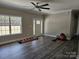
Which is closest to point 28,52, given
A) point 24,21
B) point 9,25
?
point 9,25

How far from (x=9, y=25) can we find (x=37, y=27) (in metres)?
3.80

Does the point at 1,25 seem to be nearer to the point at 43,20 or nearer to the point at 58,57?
the point at 58,57

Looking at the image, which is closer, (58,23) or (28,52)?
(28,52)

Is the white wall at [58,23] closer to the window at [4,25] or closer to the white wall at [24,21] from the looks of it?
the white wall at [24,21]

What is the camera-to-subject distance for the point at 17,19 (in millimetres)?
7230

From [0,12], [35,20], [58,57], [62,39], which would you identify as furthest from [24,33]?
[58,57]

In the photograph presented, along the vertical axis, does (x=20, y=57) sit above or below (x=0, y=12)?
below

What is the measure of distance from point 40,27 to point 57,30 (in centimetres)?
215

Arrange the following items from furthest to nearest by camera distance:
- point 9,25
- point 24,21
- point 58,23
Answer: point 58,23 < point 24,21 < point 9,25

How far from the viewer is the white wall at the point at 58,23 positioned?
7.98 meters

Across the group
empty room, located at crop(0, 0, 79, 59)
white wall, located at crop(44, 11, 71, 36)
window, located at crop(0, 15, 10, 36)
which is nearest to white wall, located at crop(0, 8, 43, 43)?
empty room, located at crop(0, 0, 79, 59)

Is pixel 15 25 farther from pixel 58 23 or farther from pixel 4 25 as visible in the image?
pixel 58 23

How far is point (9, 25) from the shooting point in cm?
654

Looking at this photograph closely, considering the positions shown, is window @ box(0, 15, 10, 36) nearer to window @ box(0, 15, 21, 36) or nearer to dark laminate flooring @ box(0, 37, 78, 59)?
window @ box(0, 15, 21, 36)
